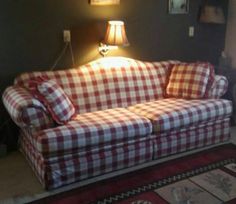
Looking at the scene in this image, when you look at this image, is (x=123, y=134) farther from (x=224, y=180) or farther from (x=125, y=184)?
(x=224, y=180)

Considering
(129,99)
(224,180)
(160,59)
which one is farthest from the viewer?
(160,59)

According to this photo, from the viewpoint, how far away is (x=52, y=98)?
2504mm

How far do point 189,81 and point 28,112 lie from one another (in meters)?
1.77

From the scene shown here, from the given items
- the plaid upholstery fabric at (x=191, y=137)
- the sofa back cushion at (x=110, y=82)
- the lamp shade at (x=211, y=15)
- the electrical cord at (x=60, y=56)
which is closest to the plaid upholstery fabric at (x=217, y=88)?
the plaid upholstery fabric at (x=191, y=137)

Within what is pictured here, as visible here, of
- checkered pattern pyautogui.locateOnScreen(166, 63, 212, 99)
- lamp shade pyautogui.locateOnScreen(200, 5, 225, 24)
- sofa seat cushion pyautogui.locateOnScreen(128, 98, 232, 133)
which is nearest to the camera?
sofa seat cushion pyautogui.locateOnScreen(128, 98, 232, 133)

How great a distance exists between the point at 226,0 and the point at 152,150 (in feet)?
8.04

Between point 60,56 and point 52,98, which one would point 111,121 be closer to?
point 52,98

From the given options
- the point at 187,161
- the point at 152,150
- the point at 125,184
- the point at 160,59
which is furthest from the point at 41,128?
the point at 160,59

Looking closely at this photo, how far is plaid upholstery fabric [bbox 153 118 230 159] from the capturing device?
292 centimetres

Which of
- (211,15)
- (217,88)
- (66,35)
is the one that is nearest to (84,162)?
(66,35)

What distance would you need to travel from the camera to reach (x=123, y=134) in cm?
261

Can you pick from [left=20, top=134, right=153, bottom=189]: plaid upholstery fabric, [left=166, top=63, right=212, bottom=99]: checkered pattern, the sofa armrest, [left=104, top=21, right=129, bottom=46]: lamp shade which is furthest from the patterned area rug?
[left=104, top=21, right=129, bottom=46]: lamp shade

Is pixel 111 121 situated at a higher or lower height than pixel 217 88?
lower

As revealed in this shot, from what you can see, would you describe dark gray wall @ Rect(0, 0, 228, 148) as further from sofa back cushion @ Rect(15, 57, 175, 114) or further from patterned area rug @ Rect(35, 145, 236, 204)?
patterned area rug @ Rect(35, 145, 236, 204)
